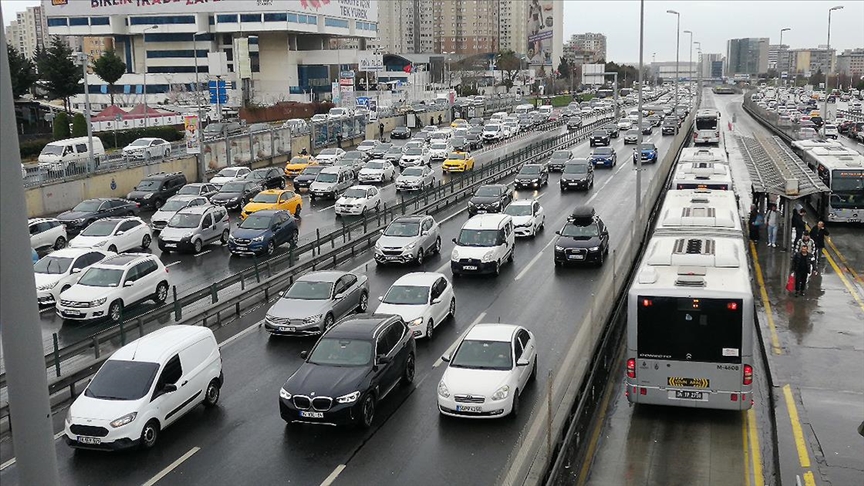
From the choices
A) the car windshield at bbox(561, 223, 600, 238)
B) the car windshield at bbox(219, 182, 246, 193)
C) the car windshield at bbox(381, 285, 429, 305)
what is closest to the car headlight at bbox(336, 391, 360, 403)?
the car windshield at bbox(381, 285, 429, 305)

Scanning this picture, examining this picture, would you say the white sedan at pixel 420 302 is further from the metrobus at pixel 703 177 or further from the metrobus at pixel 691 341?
the metrobus at pixel 703 177

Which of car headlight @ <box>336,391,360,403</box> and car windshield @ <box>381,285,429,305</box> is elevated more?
car windshield @ <box>381,285,429,305</box>

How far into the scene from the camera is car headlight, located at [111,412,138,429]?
14.1 metres

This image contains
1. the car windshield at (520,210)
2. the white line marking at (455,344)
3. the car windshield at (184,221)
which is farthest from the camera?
the car windshield at (520,210)

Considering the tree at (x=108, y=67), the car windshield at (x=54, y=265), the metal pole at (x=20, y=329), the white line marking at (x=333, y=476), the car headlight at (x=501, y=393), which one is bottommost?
the white line marking at (x=333, y=476)

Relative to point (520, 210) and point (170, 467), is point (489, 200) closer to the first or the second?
point (520, 210)

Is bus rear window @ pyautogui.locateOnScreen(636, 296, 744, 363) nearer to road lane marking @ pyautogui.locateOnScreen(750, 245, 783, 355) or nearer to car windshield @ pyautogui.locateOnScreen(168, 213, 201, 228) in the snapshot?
road lane marking @ pyautogui.locateOnScreen(750, 245, 783, 355)

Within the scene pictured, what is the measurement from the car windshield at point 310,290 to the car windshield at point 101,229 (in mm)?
12252

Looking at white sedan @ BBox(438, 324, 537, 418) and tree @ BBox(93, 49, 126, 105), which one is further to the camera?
tree @ BBox(93, 49, 126, 105)

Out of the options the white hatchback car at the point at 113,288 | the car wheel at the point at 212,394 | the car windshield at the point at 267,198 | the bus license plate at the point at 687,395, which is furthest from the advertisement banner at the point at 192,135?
the bus license plate at the point at 687,395

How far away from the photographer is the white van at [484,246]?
90.0 ft

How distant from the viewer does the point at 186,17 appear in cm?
12069

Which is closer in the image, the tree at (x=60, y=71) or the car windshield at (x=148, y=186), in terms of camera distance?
the car windshield at (x=148, y=186)

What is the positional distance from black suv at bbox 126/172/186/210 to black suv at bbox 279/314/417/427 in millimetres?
28079
